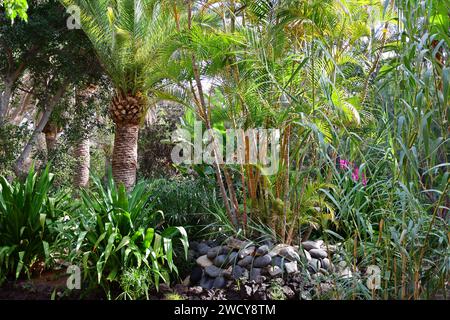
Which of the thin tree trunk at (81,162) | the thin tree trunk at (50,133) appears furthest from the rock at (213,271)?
the thin tree trunk at (50,133)

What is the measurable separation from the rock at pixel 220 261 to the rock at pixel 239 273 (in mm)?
149

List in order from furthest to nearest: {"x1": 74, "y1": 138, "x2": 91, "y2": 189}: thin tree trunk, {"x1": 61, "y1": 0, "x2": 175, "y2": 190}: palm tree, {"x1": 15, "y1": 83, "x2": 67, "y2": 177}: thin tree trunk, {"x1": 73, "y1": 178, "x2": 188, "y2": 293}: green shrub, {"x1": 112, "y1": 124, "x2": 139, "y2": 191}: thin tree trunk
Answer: {"x1": 74, "y1": 138, "x2": 91, "y2": 189}: thin tree trunk → {"x1": 15, "y1": 83, "x2": 67, "y2": 177}: thin tree trunk → {"x1": 112, "y1": 124, "x2": 139, "y2": 191}: thin tree trunk → {"x1": 61, "y1": 0, "x2": 175, "y2": 190}: palm tree → {"x1": 73, "y1": 178, "x2": 188, "y2": 293}: green shrub

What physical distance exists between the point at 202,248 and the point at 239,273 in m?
0.65

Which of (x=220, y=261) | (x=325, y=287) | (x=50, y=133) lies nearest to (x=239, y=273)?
(x=220, y=261)

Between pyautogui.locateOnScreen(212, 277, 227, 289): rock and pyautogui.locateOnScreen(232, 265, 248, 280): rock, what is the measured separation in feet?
0.40

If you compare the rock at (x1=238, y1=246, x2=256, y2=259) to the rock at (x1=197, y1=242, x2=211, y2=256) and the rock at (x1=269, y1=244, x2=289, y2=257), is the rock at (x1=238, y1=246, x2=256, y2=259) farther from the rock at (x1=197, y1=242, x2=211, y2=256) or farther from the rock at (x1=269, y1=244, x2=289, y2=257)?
the rock at (x1=197, y1=242, x2=211, y2=256)

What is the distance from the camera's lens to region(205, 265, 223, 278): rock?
5.29m

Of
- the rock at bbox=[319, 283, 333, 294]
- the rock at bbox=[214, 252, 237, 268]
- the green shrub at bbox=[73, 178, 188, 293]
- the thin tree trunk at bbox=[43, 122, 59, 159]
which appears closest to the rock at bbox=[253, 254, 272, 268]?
the rock at bbox=[214, 252, 237, 268]

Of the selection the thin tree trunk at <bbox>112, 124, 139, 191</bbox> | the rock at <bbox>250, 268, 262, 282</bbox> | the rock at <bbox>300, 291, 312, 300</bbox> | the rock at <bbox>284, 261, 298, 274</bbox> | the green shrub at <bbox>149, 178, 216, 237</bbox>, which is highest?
the thin tree trunk at <bbox>112, 124, 139, 191</bbox>

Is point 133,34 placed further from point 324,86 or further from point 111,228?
point 324,86

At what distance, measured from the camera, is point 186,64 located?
5781 millimetres

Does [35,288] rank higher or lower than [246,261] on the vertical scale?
lower

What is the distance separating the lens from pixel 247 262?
17.2 feet

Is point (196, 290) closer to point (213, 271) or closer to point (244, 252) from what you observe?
point (213, 271)
